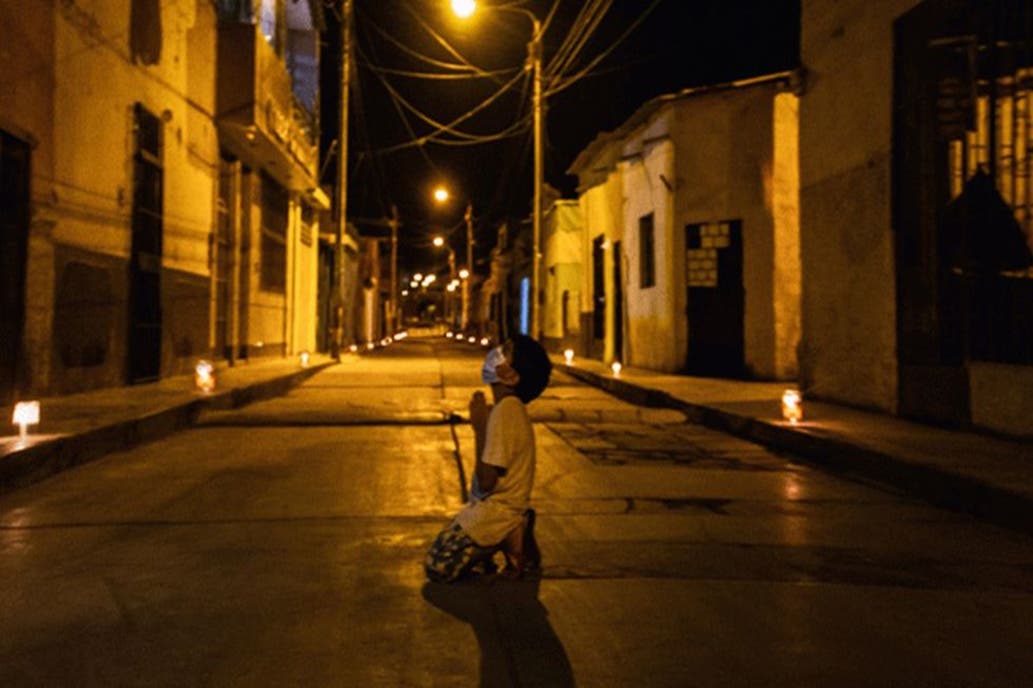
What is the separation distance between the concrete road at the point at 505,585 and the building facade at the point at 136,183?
5.13 meters

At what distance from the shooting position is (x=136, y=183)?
1789cm

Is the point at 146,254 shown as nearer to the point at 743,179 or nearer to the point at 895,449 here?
the point at 743,179

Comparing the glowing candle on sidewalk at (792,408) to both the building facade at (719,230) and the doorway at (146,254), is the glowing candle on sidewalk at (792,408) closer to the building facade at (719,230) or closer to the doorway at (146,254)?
the building facade at (719,230)

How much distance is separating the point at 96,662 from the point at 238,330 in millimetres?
23926

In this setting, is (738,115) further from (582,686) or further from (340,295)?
(582,686)

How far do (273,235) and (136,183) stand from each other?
13.8m

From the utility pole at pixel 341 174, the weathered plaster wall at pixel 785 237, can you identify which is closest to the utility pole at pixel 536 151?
the utility pole at pixel 341 174

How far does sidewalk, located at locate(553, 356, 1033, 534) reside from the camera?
809 centimetres

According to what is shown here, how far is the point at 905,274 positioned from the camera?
525 inches

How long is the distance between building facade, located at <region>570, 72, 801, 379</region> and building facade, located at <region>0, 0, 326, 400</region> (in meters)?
9.62

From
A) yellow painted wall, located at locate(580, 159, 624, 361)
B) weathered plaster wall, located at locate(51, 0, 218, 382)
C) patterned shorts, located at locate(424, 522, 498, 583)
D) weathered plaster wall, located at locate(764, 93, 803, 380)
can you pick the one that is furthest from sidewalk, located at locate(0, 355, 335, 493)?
yellow painted wall, located at locate(580, 159, 624, 361)

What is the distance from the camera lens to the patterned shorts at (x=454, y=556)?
5.44 m

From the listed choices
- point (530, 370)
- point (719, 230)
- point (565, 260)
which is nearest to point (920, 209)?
point (530, 370)

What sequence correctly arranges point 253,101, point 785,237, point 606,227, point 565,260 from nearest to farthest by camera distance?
point 785,237, point 253,101, point 606,227, point 565,260
